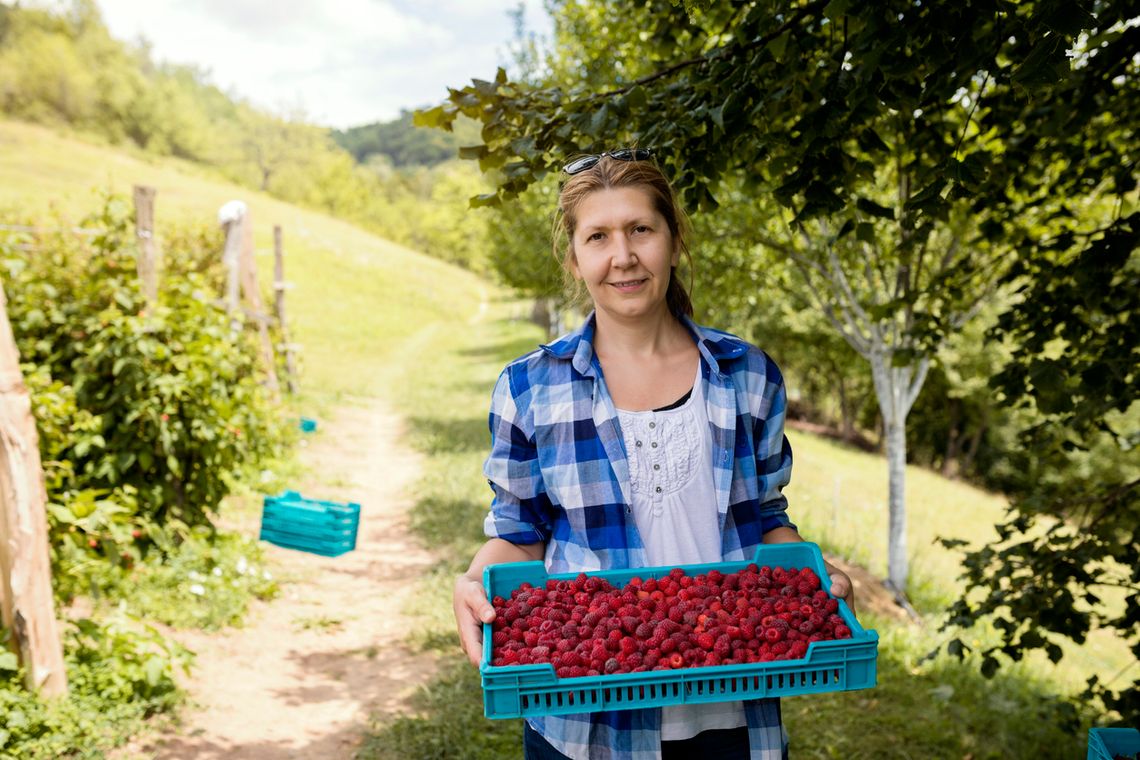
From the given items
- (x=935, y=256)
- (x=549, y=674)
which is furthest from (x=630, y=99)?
(x=935, y=256)

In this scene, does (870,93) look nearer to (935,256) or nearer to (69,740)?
(69,740)

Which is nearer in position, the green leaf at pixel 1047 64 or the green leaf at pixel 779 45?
the green leaf at pixel 1047 64

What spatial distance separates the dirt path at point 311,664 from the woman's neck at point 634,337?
11.1ft

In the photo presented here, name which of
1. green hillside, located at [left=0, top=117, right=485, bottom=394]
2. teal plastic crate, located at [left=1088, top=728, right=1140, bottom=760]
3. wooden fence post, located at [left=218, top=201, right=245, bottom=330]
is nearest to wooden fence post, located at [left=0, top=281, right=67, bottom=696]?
teal plastic crate, located at [left=1088, top=728, right=1140, bottom=760]

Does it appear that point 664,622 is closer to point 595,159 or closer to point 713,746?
point 713,746

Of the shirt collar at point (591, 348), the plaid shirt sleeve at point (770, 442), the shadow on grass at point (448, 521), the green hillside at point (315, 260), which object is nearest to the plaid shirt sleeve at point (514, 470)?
the shirt collar at point (591, 348)

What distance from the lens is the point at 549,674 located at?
1.69 meters

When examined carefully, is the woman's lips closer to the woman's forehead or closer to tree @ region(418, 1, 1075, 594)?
the woman's forehead

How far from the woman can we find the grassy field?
284 centimetres

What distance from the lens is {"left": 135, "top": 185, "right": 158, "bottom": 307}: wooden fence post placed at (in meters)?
6.50

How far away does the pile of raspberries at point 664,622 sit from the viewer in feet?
5.85

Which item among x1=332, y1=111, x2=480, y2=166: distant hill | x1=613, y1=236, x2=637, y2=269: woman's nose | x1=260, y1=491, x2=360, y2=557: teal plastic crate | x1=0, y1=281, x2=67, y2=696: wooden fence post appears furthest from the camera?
x1=332, y1=111, x2=480, y2=166: distant hill

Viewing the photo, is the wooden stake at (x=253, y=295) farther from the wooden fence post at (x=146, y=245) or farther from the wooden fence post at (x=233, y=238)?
the wooden fence post at (x=146, y=245)

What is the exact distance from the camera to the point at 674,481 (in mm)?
2109
